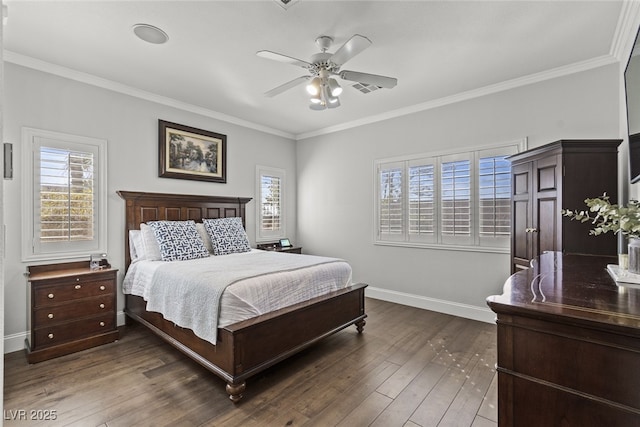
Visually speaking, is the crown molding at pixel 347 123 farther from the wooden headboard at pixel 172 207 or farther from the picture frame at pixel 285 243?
the picture frame at pixel 285 243

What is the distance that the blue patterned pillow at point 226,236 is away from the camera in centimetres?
399

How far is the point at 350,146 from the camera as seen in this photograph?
5.15 meters

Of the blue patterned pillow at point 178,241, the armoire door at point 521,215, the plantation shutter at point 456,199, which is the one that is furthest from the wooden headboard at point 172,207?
the armoire door at point 521,215

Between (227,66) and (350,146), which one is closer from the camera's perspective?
(227,66)

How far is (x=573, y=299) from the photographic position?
3.74 ft

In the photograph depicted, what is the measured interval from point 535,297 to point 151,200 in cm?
401

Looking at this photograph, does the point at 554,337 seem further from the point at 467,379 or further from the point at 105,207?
the point at 105,207

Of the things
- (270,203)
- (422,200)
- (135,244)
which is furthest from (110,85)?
(422,200)

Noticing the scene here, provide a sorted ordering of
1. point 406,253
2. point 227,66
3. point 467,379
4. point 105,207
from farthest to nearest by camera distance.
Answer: point 406,253
point 105,207
point 227,66
point 467,379

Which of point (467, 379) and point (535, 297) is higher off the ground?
point (535, 297)

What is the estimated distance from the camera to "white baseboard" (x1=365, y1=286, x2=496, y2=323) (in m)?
3.81

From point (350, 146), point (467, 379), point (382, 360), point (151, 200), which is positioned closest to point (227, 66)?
point (151, 200)

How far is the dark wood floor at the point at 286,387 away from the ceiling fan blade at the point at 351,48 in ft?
8.35

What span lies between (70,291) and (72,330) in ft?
A: 1.23
